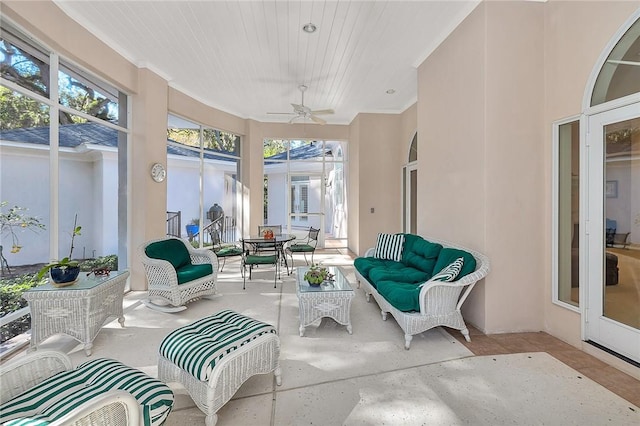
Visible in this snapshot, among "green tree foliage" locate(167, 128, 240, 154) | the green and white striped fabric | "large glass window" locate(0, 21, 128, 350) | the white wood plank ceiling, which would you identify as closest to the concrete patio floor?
the green and white striped fabric

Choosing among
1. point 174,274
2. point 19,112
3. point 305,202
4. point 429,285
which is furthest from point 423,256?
point 305,202

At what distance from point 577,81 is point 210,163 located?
22.4 ft

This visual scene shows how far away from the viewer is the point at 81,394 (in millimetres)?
1442

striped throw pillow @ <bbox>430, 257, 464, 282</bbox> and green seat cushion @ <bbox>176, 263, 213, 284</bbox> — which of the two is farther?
green seat cushion @ <bbox>176, 263, 213, 284</bbox>

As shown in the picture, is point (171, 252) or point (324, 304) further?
point (171, 252)

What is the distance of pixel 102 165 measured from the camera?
4.46m

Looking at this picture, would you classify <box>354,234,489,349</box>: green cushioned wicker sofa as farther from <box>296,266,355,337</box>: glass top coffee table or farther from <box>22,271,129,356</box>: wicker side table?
<box>22,271,129,356</box>: wicker side table

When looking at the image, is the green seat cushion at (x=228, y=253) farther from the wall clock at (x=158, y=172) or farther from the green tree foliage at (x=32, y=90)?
the green tree foliage at (x=32, y=90)

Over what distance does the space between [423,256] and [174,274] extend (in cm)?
327

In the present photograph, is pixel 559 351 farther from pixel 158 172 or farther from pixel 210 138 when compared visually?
pixel 210 138

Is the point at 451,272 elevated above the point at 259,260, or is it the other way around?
the point at 451,272

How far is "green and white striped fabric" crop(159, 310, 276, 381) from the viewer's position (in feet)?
6.20

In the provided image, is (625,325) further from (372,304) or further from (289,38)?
(289,38)

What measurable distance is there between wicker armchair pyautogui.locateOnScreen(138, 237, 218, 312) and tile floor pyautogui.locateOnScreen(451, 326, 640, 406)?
3.24 m
